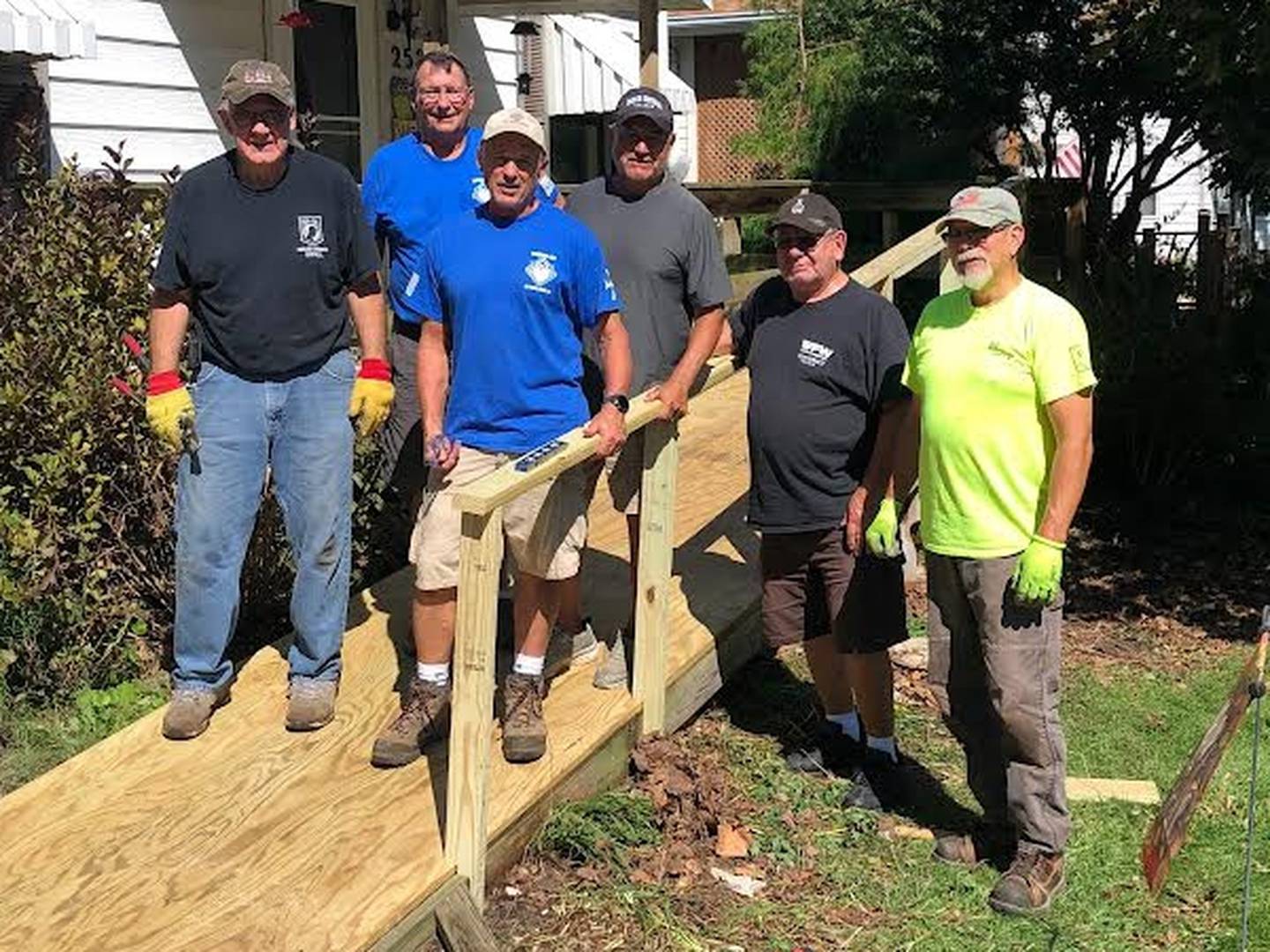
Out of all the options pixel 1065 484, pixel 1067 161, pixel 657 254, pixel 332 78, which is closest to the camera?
pixel 1065 484

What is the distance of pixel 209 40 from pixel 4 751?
5.07m

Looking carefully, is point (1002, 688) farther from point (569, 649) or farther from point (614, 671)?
point (569, 649)

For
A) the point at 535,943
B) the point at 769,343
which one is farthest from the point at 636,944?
the point at 769,343

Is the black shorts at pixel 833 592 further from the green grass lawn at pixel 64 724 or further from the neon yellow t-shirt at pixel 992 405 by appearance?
the green grass lawn at pixel 64 724

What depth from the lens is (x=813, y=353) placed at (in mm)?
4469

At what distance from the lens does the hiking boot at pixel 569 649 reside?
5012mm

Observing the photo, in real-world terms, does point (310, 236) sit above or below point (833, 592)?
above

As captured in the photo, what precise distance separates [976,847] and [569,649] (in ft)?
4.64

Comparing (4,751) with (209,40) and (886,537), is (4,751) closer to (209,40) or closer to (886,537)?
(886,537)

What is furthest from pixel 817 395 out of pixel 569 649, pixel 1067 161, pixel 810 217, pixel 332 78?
pixel 1067 161

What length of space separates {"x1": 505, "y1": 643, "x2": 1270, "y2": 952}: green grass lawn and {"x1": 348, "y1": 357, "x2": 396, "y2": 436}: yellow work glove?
1.22 metres

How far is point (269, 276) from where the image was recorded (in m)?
4.24

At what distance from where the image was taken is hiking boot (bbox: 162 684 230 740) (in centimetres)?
441

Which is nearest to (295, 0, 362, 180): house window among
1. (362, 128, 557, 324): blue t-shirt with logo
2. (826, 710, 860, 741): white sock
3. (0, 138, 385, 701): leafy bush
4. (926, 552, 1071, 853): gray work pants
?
(0, 138, 385, 701): leafy bush
